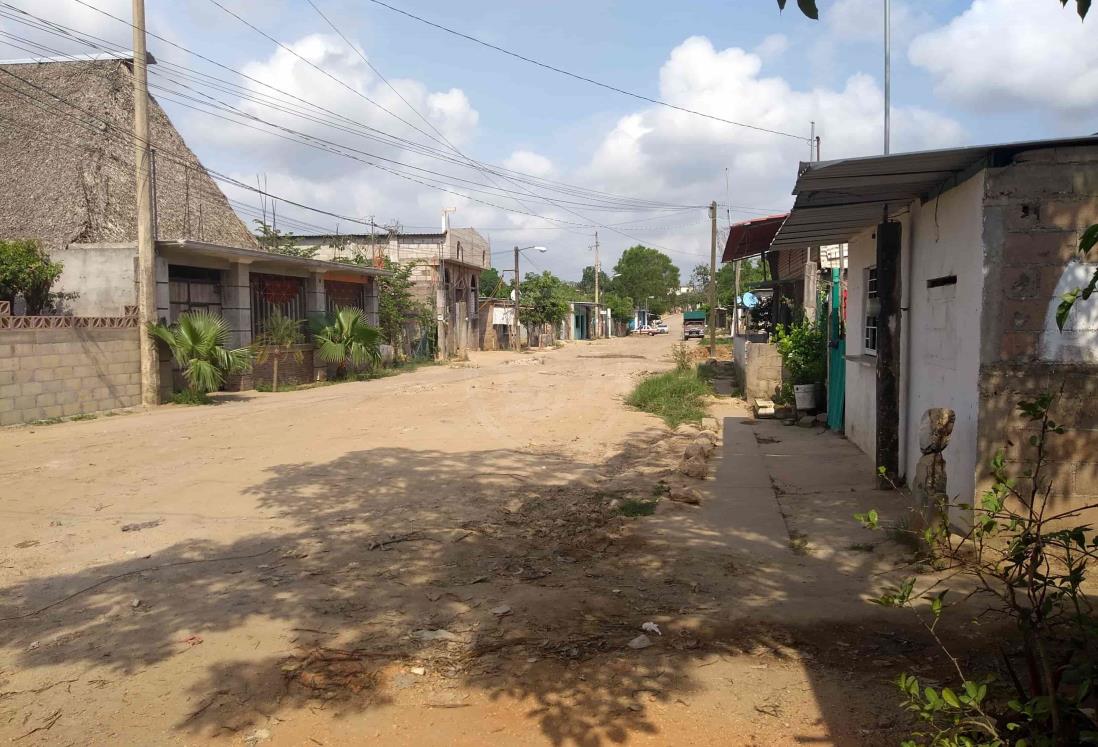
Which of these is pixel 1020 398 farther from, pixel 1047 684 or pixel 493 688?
pixel 493 688

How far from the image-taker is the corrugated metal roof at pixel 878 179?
5.02m

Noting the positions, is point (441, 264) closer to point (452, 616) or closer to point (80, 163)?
point (80, 163)

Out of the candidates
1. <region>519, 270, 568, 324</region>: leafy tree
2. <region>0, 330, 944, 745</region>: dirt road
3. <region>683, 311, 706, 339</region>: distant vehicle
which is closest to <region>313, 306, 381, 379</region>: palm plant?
<region>0, 330, 944, 745</region>: dirt road

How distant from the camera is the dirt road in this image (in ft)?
11.0

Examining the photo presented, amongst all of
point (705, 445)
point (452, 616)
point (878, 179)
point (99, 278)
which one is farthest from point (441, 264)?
point (452, 616)

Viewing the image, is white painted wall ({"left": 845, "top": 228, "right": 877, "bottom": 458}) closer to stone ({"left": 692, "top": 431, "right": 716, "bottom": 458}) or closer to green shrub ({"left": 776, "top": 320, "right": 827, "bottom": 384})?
stone ({"left": 692, "top": 431, "right": 716, "bottom": 458})

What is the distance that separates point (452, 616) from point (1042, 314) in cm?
425

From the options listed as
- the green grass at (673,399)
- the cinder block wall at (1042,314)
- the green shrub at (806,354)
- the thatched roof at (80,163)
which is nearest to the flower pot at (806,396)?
the green shrub at (806,354)

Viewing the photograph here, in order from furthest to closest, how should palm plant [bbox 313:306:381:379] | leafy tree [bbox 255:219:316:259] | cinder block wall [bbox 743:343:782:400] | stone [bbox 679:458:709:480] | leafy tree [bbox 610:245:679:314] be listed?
leafy tree [bbox 610:245:679:314]
leafy tree [bbox 255:219:316:259]
palm plant [bbox 313:306:381:379]
cinder block wall [bbox 743:343:782:400]
stone [bbox 679:458:709:480]

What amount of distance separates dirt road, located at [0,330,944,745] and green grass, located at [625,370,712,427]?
157 inches

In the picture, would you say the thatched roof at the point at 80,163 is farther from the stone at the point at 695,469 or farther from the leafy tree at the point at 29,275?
the stone at the point at 695,469

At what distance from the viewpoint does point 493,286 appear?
63219mm

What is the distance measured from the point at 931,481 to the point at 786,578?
121cm

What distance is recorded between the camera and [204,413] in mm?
14148
